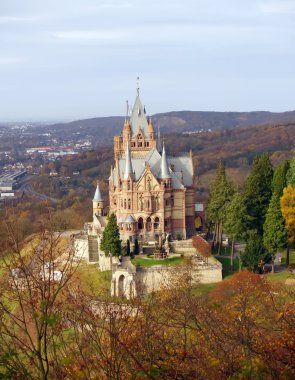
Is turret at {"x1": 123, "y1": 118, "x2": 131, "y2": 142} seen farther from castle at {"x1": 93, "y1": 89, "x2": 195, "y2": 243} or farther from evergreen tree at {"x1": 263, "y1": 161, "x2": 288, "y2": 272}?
evergreen tree at {"x1": 263, "y1": 161, "x2": 288, "y2": 272}

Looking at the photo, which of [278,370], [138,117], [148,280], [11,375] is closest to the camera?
[11,375]

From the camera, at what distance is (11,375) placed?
36.2 ft

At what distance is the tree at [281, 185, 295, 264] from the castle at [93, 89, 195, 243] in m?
8.63

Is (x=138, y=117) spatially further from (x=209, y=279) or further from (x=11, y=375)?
(x=11, y=375)

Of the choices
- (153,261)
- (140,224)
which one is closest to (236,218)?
(153,261)

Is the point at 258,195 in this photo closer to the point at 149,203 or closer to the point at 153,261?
the point at 149,203

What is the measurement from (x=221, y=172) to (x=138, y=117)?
9.16 meters

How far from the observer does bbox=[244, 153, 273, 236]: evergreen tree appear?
42906 millimetres

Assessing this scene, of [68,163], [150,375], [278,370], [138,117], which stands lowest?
[68,163]

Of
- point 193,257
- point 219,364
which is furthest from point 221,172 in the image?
point 219,364

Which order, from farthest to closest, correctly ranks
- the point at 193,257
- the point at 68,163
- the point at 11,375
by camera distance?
the point at 68,163, the point at 193,257, the point at 11,375

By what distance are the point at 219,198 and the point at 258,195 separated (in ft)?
9.03

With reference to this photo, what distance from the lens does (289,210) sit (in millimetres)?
38844

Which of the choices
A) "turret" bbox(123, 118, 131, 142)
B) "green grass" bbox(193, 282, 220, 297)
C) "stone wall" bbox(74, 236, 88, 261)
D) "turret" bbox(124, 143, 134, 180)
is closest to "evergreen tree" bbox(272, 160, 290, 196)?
"green grass" bbox(193, 282, 220, 297)
